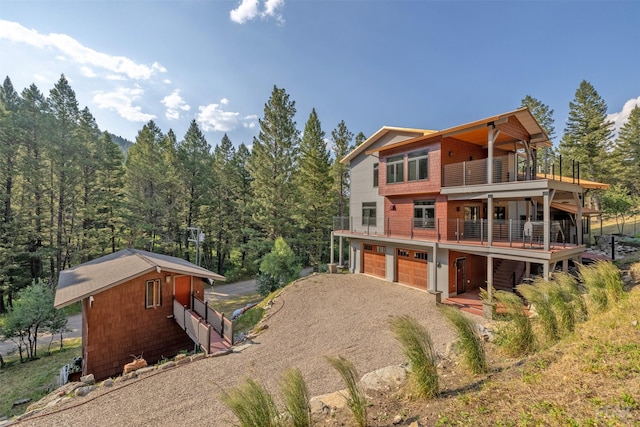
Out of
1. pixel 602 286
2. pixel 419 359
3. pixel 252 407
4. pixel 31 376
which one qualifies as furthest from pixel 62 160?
pixel 602 286

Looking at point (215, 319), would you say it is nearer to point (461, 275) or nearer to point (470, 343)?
point (470, 343)

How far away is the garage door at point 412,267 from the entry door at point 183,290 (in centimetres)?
1118

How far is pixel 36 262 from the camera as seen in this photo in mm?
20922

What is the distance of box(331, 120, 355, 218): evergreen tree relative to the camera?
2895 centimetres

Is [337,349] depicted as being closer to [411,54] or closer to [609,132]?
[411,54]

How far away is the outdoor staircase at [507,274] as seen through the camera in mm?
13305

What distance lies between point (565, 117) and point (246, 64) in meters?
36.5

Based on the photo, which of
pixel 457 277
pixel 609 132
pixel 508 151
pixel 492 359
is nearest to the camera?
pixel 492 359

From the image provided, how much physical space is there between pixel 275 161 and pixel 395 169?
13.1 m

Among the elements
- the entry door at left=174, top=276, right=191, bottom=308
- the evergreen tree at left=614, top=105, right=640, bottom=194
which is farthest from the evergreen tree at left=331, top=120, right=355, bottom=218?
the evergreen tree at left=614, top=105, right=640, bottom=194

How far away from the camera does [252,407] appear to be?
10.5ft

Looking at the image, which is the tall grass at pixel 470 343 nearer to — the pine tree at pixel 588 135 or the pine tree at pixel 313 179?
the pine tree at pixel 313 179

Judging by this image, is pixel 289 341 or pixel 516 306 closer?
pixel 516 306

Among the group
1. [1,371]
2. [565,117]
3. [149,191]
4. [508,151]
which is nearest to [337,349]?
[508,151]
